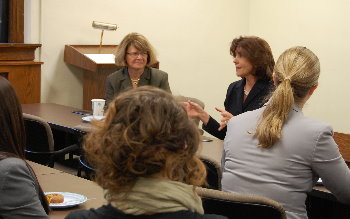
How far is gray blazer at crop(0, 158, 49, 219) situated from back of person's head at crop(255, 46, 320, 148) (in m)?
0.94

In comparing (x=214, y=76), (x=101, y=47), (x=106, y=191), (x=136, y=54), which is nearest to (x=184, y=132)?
(x=106, y=191)

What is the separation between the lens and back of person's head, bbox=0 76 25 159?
1.98 meters

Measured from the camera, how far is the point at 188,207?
133cm

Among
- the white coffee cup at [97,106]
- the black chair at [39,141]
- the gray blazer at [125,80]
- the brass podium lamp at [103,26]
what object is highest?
the brass podium lamp at [103,26]

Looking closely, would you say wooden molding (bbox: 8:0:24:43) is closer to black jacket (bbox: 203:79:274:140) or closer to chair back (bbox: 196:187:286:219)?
black jacket (bbox: 203:79:274:140)

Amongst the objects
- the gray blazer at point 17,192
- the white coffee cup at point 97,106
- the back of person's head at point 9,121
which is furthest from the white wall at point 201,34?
the gray blazer at point 17,192

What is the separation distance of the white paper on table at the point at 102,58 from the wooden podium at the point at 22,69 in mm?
489

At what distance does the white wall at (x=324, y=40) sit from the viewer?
21.9 ft

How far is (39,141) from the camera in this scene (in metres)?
4.17

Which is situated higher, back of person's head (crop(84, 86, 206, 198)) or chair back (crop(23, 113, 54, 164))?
back of person's head (crop(84, 86, 206, 198))

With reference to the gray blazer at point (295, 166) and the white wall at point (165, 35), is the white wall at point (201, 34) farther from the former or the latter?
the gray blazer at point (295, 166)

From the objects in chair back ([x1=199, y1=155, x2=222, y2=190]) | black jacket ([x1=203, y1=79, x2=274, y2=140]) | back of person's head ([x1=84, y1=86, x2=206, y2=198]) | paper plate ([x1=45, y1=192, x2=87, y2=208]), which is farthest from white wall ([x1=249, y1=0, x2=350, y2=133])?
back of person's head ([x1=84, y1=86, x2=206, y2=198])

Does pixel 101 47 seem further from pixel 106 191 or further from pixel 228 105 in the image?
pixel 106 191

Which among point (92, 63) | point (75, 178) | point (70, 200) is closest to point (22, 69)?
point (92, 63)
